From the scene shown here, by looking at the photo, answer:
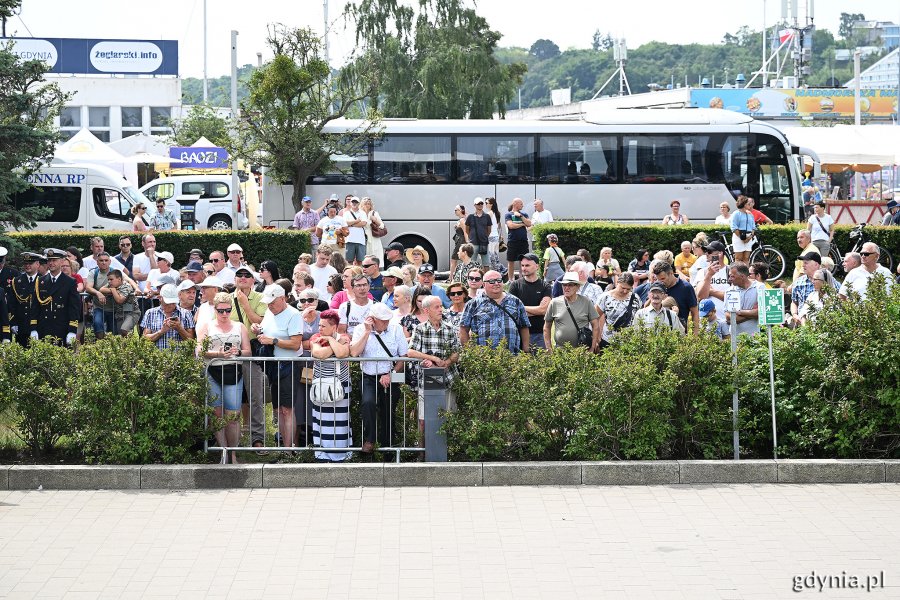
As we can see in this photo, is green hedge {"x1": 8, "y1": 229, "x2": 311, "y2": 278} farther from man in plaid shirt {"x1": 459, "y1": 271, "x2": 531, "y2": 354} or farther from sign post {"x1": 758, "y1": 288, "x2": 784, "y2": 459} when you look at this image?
sign post {"x1": 758, "y1": 288, "x2": 784, "y2": 459}

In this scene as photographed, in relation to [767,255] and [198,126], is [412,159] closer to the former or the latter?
[767,255]

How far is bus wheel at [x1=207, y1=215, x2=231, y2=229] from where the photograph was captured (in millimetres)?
34938

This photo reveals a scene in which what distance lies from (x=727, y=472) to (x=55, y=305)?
8.52 metres

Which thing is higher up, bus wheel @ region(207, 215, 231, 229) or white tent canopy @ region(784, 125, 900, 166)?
white tent canopy @ region(784, 125, 900, 166)

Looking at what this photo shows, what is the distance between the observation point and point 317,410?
34.6ft

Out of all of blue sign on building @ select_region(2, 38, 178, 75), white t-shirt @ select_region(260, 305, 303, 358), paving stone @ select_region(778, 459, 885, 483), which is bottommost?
paving stone @ select_region(778, 459, 885, 483)

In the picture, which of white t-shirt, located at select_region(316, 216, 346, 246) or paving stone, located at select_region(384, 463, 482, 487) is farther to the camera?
white t-shirt, located at select_region(316, 216, 346, 246)

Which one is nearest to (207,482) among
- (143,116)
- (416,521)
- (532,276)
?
(416,521)

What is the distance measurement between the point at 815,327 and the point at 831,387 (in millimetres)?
583

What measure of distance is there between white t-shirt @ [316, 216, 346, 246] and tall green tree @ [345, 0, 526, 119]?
22412 mm

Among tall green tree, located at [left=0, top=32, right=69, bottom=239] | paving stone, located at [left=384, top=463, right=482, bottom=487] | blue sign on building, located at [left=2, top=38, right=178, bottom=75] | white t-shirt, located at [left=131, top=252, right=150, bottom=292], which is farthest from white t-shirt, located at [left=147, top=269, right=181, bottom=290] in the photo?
blue sign on building, located at [left=2, top=38, right=178, bottom=75]

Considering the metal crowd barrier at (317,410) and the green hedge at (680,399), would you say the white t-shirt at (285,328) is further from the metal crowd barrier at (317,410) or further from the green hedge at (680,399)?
the green hedge at (680,399)

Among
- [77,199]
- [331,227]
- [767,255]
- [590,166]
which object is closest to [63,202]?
[77,199]

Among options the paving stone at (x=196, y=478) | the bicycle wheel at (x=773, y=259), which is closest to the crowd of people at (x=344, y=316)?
the paving stone at (x=196, y=478)
